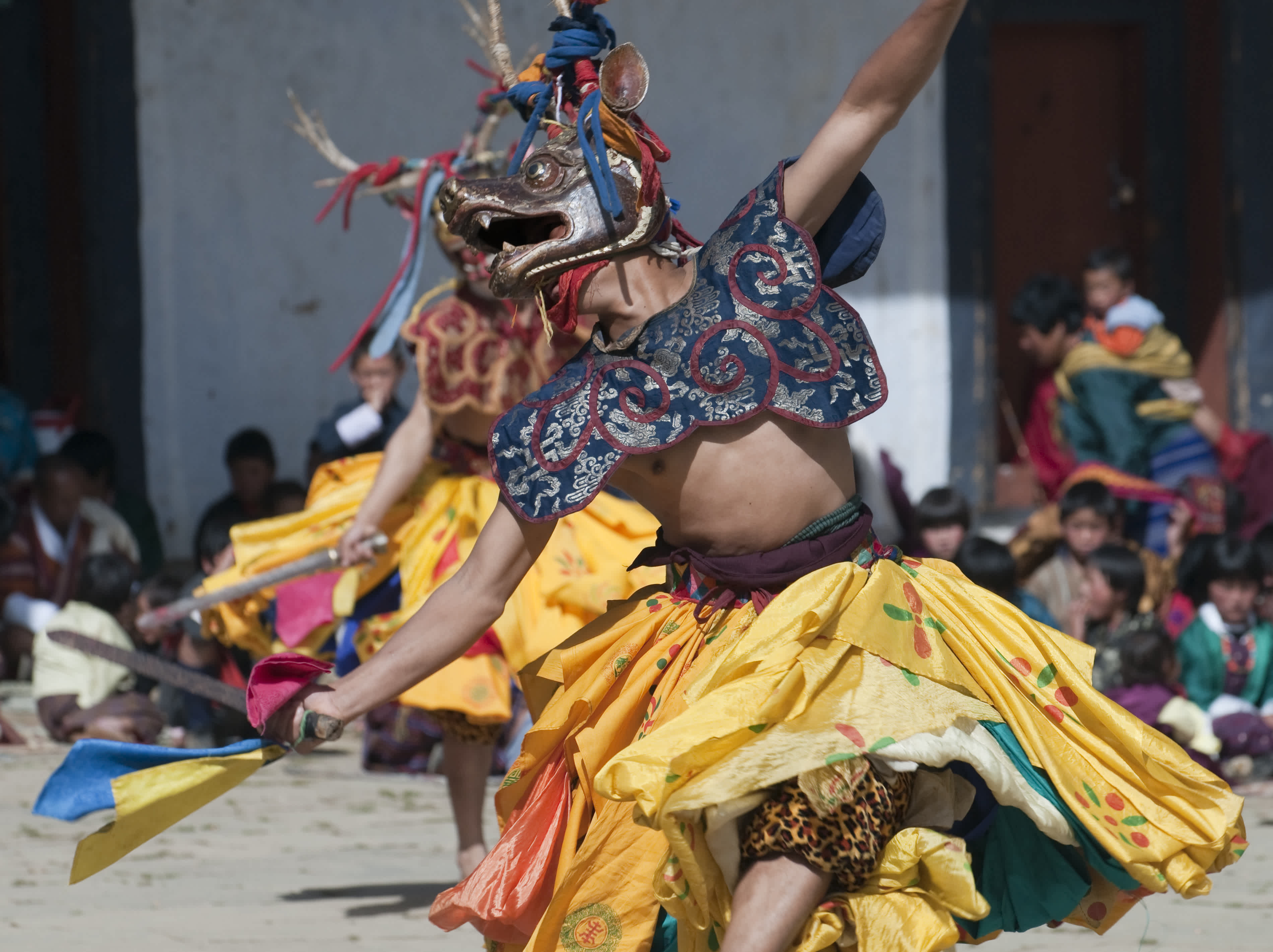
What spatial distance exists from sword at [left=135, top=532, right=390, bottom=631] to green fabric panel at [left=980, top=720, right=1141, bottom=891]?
7.72ft

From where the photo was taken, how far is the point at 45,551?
6.96 m

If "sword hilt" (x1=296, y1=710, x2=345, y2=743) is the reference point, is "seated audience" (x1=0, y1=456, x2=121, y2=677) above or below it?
below

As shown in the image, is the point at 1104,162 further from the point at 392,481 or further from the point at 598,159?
the point at 598,159

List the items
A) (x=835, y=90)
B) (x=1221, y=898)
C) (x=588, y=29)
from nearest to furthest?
1. (x=588, y=29)
2. (x=1221, y=898)
3. (x=835, y=90)

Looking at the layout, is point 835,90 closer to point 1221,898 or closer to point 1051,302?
point 1051,302

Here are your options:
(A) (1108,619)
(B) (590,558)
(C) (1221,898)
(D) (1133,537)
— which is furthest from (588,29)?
(D) (1133,537)

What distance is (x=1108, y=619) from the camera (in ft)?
20.0

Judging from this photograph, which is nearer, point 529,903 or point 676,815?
point 676,815

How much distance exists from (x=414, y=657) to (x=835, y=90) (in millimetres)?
5336

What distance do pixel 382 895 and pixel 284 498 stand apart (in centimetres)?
271

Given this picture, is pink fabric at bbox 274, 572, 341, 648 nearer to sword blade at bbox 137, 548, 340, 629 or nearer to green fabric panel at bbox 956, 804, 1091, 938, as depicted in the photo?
sword blade at bbox 137, 548, 340, 629

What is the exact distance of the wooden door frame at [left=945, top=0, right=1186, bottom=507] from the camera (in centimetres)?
762

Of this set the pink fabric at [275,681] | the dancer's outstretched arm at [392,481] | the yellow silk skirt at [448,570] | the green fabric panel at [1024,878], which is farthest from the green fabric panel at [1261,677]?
the pink fabric at [275,681]

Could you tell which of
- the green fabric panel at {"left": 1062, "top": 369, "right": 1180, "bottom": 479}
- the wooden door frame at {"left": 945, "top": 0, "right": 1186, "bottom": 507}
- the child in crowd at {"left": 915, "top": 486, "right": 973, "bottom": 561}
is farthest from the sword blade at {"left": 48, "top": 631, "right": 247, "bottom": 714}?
the wooden door frame at {"left": 945, "top": 0, "right": 1186, "bottom": 507}
